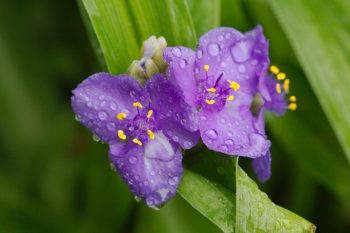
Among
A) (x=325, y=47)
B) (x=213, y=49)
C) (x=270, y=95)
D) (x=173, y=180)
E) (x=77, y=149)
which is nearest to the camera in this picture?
(x=173, y=180)

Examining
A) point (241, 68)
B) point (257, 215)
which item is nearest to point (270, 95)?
point (241, 68)

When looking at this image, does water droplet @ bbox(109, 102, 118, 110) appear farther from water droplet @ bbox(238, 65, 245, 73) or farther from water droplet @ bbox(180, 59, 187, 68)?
water droplet @ bbox(238, 65, 245, 73)

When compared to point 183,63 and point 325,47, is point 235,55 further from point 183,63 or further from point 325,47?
point 325,47

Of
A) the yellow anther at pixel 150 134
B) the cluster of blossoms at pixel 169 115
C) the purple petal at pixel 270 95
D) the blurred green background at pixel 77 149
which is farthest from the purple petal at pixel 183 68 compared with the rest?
the blurred green background at pixel 77 149

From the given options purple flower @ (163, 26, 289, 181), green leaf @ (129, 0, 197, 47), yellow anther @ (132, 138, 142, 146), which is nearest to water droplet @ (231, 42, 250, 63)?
purple flower @ (163, 26, 289, 181)

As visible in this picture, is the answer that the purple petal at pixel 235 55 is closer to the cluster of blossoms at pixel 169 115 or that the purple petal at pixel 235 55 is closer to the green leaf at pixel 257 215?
the cluster of blossoms at pixel 169 115

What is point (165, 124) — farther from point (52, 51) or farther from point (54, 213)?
point (52, 51)
